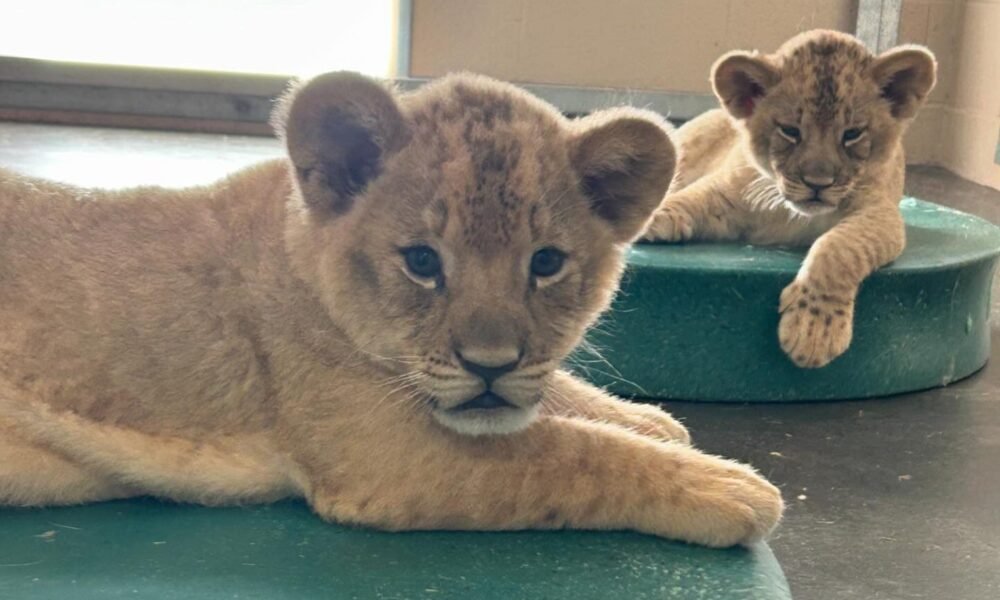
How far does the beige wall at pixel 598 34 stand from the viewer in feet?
32.8

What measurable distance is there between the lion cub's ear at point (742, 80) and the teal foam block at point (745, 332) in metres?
0.66

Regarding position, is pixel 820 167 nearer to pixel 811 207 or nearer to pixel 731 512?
pixel 811 207

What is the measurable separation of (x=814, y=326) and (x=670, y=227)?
89 cm

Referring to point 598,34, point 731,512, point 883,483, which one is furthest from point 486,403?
point 598,34

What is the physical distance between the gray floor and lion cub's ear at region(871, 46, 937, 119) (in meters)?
1.09

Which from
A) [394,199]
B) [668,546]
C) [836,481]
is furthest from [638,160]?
[836,481]

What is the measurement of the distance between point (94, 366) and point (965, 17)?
8629 mm

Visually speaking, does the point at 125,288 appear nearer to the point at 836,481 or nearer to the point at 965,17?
the point at 836,481

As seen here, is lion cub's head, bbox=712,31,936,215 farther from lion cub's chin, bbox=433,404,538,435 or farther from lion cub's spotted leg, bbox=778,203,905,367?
lion cub's chin, bbox=433,404,538,435

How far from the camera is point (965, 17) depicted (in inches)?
383

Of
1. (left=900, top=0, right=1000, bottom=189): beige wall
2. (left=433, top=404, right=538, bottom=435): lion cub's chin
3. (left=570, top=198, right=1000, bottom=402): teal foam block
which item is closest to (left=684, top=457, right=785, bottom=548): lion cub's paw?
(left=433, top=404, right=538, bottom=435): lion cub's chin

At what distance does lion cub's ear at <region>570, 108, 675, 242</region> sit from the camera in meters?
2.71

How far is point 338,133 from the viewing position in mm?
2619

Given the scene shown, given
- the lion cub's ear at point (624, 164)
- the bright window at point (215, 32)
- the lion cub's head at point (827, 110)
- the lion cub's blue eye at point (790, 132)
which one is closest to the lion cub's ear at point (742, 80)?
the lion cub's head at point (827, 110)
